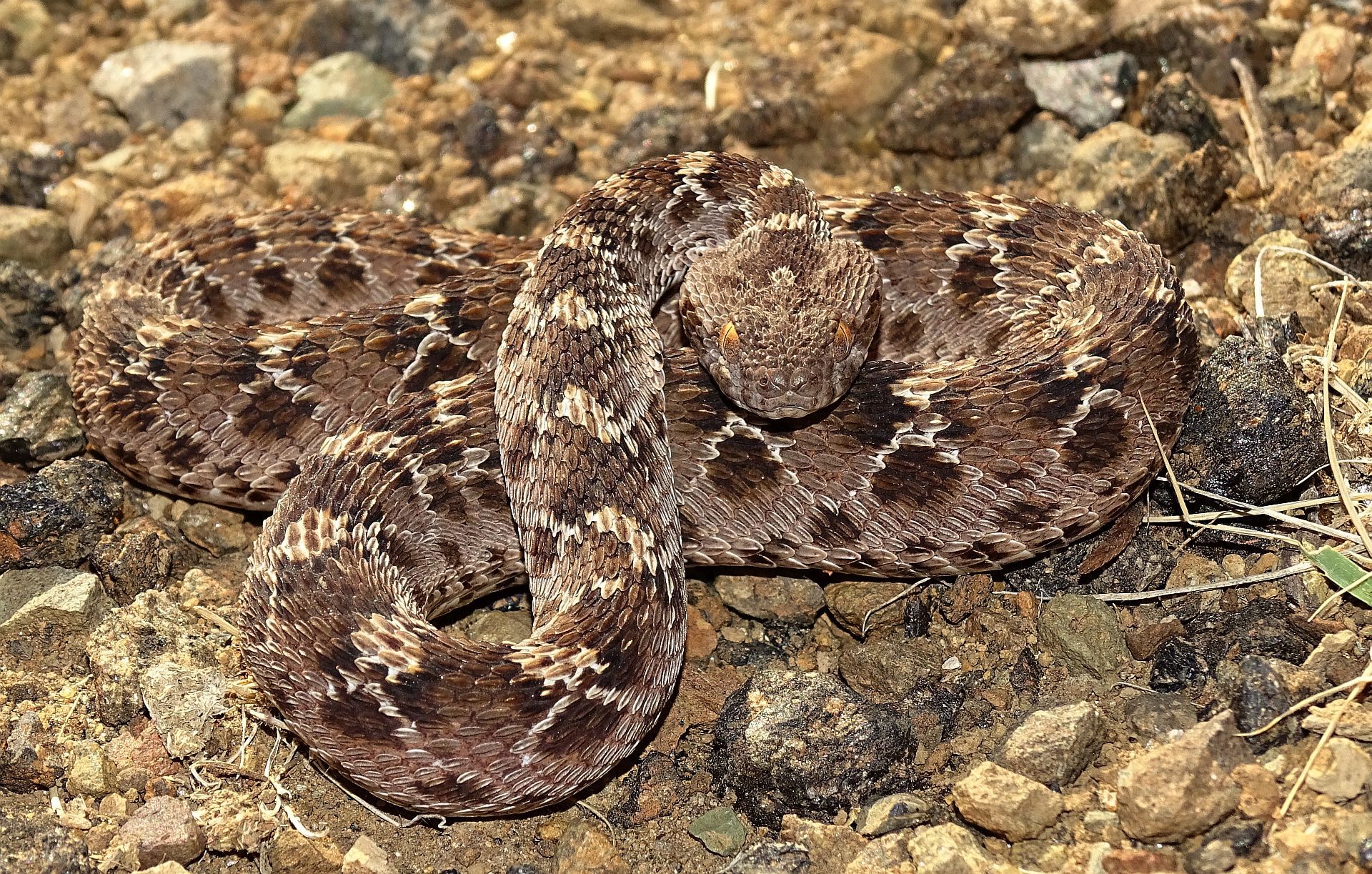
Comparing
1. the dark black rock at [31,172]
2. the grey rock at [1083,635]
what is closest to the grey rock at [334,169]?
the dark black rock at [31,172]

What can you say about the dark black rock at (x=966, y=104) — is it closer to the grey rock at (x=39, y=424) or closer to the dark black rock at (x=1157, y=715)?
the dark black rock at (x=1157, y=715)

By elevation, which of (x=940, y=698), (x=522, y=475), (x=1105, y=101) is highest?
(x=1105, y=101)

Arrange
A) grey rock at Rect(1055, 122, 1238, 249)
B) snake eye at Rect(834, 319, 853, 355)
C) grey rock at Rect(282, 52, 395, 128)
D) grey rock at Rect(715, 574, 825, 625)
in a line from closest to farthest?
snake eye at Rect(834, 319, 853, 355) → grey rock at Rect(715, 574, 825, 625) → grey rock at Rect(1055, 122, 1238, 249) → grey rock at Rect(282, 52, 395, 128)

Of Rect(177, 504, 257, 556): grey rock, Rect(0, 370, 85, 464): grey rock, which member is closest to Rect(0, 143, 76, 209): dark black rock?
Rect(0, 370, 85, 464): grey rock

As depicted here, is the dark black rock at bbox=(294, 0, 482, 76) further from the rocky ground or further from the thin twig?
the thin twig

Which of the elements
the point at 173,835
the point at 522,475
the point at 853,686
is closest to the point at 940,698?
the point at 853,686

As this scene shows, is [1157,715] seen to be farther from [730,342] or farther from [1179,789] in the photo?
[730,342]

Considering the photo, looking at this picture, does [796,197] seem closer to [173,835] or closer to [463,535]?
[463,535]
